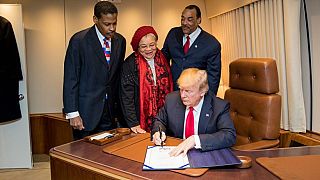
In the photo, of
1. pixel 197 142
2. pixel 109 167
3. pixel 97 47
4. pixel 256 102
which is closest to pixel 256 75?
pixel 256 102

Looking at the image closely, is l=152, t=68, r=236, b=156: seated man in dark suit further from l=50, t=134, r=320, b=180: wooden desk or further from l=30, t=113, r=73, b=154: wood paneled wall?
l=30, t=113, r=73, b=154: wood paneled wall

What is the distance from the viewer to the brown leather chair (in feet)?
→ 7.53

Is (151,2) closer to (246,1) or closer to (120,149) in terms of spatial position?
(246,1)

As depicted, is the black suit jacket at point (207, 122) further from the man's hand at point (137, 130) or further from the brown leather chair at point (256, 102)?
the brown leather chair at point (256, 102)

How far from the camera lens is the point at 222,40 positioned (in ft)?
14.0

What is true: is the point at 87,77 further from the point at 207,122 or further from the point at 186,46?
the point at 207,122

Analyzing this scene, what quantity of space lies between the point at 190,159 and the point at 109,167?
1.26 ft

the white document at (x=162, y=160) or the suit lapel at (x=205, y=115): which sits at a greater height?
the suit lapel at (x=205, y=115)

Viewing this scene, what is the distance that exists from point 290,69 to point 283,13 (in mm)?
473

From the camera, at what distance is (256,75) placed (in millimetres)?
2357

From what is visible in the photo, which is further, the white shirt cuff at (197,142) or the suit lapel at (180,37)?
the suit lapel at (180,37)

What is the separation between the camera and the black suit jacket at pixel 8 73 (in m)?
3.56

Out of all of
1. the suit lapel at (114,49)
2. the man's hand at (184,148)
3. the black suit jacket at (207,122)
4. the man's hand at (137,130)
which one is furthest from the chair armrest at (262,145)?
the suit lapel at (114,49)

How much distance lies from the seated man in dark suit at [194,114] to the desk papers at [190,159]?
12cm
